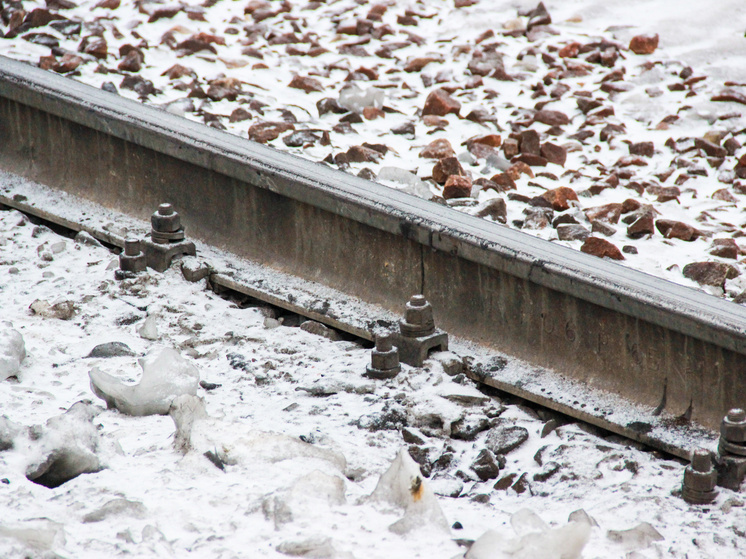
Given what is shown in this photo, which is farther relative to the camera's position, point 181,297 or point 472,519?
point 181,297

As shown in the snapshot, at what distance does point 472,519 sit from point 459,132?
12.1 ft

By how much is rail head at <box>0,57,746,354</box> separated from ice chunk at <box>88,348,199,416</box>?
1049 millimetres

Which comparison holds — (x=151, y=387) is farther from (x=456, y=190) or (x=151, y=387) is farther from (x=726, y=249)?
(x=726, y=249)

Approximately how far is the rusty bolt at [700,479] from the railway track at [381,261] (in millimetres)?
237

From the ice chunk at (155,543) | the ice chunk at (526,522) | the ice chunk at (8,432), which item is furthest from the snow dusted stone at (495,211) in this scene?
the ice chunk at (155,543)

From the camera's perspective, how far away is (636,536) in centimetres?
264

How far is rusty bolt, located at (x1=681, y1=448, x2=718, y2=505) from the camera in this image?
2791 mm

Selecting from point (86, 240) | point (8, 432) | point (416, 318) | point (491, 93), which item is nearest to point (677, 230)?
point (416, 318)

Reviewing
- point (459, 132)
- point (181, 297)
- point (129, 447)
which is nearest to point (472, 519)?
point (129, 447)

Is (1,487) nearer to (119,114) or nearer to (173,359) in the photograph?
(173,359)

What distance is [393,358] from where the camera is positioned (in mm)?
3512

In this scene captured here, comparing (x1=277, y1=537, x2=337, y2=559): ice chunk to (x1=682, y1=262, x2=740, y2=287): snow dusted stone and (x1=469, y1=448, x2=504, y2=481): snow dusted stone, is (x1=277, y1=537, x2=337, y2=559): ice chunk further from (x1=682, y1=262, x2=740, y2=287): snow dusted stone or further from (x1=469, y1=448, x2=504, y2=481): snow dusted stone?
(x1=682, y1=262, x2=740, y2=287): snow dusted stone

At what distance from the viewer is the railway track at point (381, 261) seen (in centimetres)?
321

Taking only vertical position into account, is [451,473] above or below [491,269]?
below
